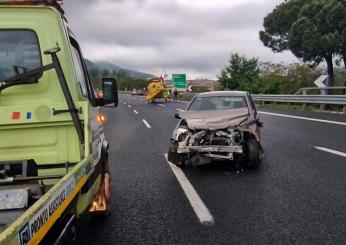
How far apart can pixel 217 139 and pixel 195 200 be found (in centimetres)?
229

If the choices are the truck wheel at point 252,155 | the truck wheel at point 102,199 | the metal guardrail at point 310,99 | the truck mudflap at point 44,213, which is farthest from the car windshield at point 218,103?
the metal guardrail at point 310,99

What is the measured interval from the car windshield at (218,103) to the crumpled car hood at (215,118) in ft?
1.70

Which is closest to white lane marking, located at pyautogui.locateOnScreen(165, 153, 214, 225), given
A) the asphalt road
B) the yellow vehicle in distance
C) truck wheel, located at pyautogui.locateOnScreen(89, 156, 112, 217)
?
the asphalt road

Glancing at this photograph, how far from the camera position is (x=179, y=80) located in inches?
1938

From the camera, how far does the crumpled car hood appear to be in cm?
819

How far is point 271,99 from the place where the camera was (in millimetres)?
28109

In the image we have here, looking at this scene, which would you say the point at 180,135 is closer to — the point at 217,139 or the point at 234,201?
the point at 217,139

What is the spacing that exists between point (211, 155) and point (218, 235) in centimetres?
351

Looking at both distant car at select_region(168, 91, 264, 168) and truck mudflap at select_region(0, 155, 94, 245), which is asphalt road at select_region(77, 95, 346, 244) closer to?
distant car at select_region(168, 91, 264, 168)

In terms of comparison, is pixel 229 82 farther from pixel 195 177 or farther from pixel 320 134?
pixel 195 177

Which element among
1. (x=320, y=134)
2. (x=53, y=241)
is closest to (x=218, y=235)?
(x=53, y=241)

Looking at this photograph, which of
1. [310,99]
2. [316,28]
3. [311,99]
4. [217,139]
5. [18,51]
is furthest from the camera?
[316,28]

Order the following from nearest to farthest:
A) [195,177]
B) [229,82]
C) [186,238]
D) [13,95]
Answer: [13,95] → [186,238] → [195,177] → [229,82]

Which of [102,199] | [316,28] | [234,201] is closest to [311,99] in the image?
[316,28]
